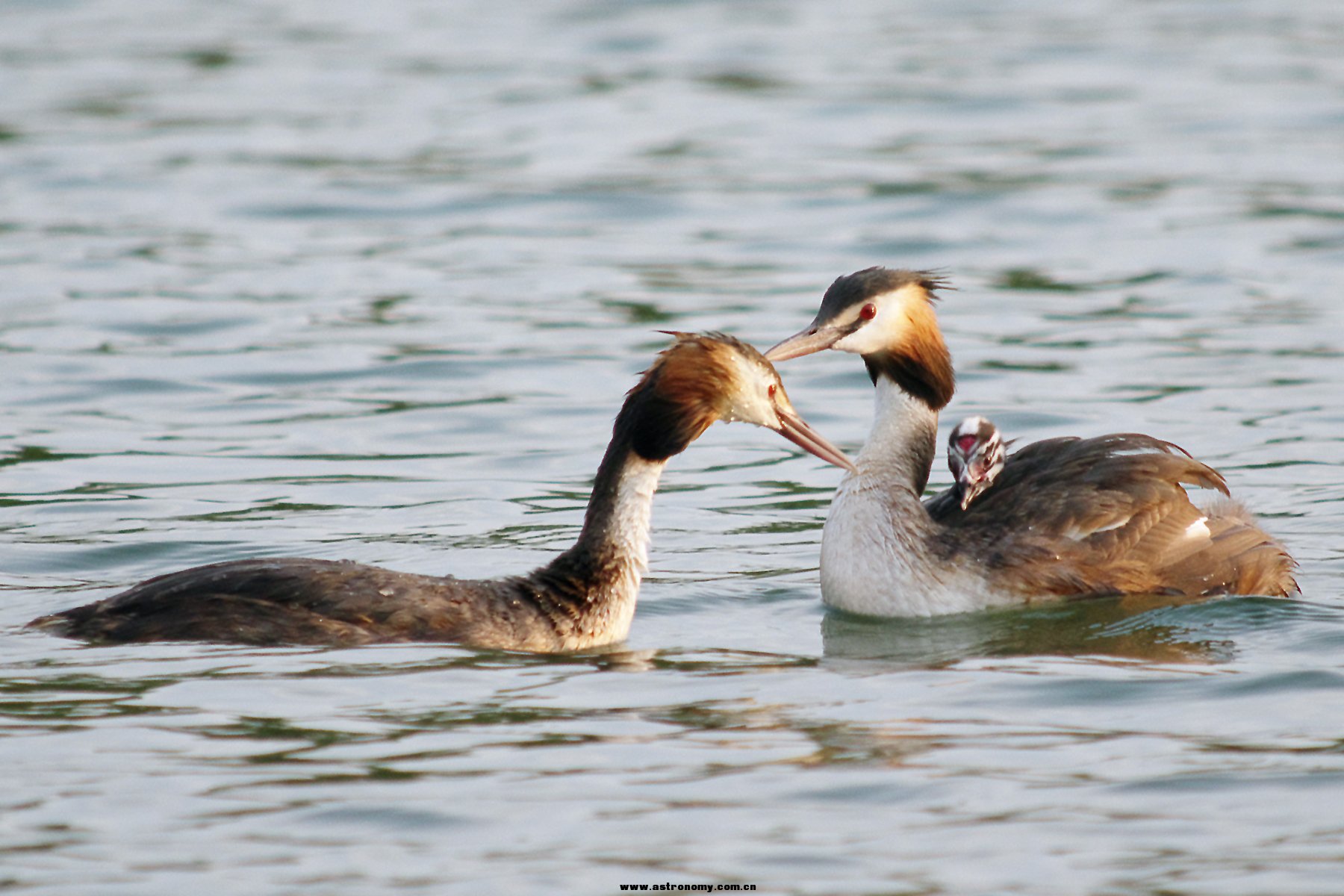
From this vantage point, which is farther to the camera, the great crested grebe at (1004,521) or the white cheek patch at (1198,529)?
the white cheek patch at (1198,529)

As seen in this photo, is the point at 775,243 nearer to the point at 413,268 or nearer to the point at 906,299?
the point at 413,268

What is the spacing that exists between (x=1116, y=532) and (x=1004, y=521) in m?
0.48

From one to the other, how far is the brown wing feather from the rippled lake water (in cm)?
28

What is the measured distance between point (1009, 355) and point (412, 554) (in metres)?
5.87

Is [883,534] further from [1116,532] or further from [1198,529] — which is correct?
[1198,529]

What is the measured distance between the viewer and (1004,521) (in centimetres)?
930

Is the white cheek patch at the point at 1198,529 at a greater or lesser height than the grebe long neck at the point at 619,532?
lesser

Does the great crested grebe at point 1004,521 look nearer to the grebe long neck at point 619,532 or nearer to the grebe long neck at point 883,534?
the grebe long neck at point 883,534

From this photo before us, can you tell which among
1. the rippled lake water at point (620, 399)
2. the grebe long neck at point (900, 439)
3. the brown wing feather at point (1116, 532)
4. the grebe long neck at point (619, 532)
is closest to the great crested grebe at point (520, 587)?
Answer: the grebe long neck at point (619, 532)

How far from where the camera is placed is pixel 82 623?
8.16 meters

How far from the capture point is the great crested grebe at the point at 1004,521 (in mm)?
9180

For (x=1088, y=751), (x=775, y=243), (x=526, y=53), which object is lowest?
(x=1088, y=751)

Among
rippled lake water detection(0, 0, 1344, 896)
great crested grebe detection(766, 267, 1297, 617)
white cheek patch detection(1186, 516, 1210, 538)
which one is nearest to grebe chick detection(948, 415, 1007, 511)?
great crested grebe detection(766, 267, 1297, 617)

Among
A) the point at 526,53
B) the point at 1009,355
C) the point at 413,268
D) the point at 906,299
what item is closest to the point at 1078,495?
the point at 906,299
